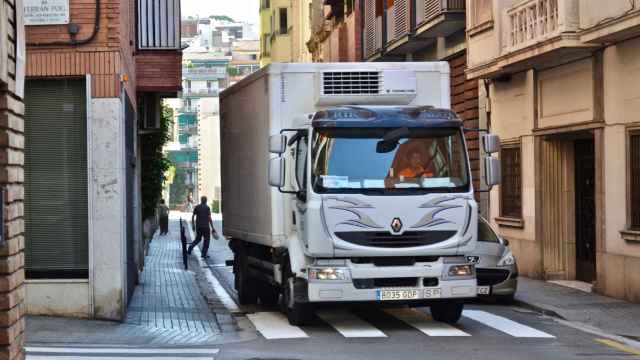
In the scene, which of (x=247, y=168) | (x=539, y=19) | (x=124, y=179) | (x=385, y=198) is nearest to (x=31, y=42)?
(x=124, y=179)

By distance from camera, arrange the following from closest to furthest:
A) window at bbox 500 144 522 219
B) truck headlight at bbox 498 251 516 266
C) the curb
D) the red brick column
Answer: the red brick column
the curb
truck headlight at bbox 498 251 516 266
window at bbox 500 144 522 219

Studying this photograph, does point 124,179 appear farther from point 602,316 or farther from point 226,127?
point 602,316

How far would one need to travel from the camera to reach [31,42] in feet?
53.2

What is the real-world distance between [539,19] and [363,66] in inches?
283

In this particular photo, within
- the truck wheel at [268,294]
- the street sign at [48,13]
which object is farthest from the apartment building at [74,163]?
the truck wheel at [268,294]

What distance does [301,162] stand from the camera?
15.6m

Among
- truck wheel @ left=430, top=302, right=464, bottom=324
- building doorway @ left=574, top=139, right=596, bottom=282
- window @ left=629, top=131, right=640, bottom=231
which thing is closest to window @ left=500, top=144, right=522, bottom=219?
building doorway @ left=574, top=139, right=596, bottom=282

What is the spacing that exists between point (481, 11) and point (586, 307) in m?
10.1

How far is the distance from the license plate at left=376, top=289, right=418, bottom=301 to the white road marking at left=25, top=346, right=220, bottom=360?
2.29 metres

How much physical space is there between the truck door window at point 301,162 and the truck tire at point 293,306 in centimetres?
116

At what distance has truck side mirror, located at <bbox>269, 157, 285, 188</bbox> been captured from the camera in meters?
15.2

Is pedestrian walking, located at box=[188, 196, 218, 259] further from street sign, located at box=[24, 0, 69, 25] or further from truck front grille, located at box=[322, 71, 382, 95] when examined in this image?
truck front grille, located at box=[322, 71, 382, 95]

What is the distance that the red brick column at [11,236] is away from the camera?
8250 millimetres

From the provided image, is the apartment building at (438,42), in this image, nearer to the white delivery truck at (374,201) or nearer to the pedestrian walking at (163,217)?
the white delivery truck at (374,201)
